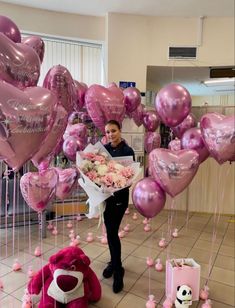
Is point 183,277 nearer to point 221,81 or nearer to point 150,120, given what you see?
point 150,120

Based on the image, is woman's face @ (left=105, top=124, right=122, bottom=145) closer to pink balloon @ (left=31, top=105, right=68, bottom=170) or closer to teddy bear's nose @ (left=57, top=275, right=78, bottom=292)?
pink balloon @ (left=31, top=105, right=68, bottom=170)

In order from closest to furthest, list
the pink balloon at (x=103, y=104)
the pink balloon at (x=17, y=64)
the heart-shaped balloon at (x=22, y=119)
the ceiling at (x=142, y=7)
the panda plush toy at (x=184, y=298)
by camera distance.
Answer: the heart-shaped balloon at (x=22, y=119) → the pink balloon at (x=17, y=64) → the panda plush toy at (x=184, y=298) → the pink balloon at (x=103, y=104) → the ceiling at (x=142, y=7)

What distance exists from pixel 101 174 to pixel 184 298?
3.26 ft

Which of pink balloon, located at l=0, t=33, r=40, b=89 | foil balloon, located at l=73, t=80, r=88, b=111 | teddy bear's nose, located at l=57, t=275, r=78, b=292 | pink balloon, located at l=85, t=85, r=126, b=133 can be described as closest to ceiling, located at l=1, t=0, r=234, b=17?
foil balloon, located at l=73, t=80, r=88, b=111

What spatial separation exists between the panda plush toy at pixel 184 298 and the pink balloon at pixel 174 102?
114cm

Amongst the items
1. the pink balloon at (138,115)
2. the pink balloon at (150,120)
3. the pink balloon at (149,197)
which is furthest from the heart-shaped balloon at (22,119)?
the pink balloon at (150,120)

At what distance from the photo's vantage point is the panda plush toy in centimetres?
179

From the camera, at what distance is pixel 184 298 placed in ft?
5.86

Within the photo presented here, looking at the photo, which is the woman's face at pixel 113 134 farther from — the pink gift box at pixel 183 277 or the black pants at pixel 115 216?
the pink gift box at pixel 183 277

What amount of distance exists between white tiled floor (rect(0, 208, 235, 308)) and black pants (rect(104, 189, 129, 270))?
0.87ft

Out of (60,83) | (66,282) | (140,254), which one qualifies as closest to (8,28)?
(60,83)

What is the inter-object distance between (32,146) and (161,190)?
0.85 metres

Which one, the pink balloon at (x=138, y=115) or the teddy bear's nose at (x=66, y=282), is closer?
the teddy bear's nose at (x=66, y=282)

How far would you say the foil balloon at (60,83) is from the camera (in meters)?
1.84
